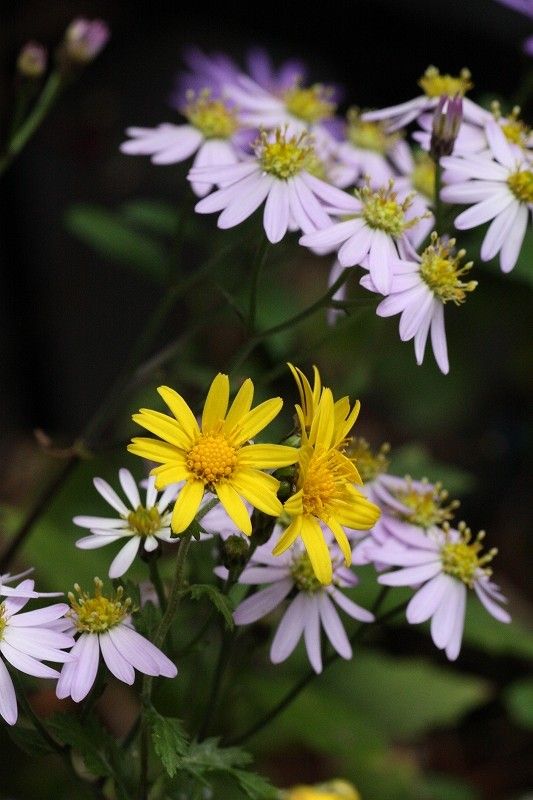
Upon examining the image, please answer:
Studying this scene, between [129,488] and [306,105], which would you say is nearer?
[129,488]

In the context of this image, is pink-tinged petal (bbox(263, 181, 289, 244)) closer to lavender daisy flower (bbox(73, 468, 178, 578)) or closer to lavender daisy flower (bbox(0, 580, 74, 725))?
lavender daisy flower (bbox(73, 468, 178, 578))

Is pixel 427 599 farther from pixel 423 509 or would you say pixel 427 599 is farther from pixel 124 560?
pixel 124 560

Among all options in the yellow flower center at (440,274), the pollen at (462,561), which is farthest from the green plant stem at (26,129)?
the pollen at (462,561)

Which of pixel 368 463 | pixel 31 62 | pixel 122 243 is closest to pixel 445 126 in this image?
pixel 368 463

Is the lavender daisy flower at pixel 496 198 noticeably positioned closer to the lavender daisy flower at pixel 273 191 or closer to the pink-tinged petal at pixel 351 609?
the lavender daisy flower at pixel 273 191

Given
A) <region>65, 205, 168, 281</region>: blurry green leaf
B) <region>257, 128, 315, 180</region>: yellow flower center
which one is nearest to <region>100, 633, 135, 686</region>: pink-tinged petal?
<region>257, 128, 315, 180</region>: yellow flower center

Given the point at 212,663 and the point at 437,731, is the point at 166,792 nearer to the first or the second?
the point at 212,663

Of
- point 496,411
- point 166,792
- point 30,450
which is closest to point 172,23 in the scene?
point 30,450
